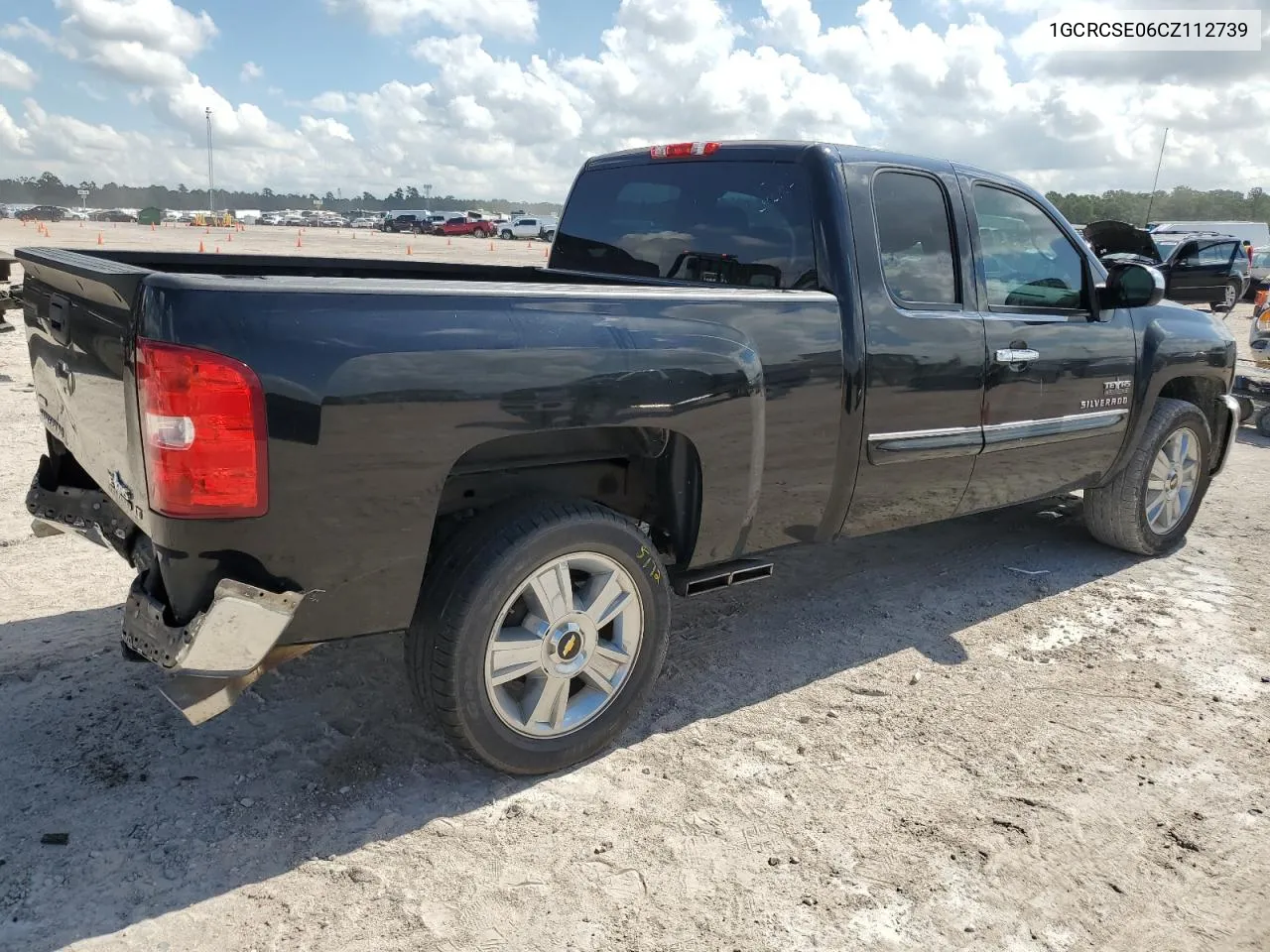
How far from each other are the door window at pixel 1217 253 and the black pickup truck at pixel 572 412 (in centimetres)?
1807

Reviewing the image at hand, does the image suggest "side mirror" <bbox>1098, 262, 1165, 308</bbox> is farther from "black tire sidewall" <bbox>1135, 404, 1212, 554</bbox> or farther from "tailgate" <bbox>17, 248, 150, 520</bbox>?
"tailgate" <bbox>17, 248, 150, 520</bbox>

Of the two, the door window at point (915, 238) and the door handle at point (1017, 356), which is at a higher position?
the door window at point (915, 238)

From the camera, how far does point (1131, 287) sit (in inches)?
178

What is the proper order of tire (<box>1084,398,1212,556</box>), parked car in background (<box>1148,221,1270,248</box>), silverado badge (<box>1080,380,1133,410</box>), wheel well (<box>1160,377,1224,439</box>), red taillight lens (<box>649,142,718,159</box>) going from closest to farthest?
red taillight lens (<box>649,142,718,159</box>)
silverado badge (<box>1080,380,1133,410</box>)
tire (<box>1084,398,1212,556</box>)
wheel well (<box>1160,377,1224,439</box>)
parked car in background (<box>1148,221,1270,248</box>)

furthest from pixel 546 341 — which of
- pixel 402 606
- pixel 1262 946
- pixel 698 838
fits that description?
pixel 1262 946

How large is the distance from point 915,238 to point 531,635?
7.20ft

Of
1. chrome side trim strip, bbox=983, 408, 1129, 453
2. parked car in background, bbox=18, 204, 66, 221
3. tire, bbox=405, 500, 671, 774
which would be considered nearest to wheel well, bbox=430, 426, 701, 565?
tire, bbox=405, 500, 671, 774

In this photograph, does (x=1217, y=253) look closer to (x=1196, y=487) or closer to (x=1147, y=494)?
(x=1196, y=487)

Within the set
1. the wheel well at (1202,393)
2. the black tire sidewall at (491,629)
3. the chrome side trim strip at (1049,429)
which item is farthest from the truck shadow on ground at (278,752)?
the wheel well at (1202,393)

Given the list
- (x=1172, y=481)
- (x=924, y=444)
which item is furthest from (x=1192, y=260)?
(x=924, y=444)

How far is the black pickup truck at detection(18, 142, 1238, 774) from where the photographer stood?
2320 millimetres

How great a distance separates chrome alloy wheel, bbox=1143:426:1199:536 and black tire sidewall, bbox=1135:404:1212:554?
0.02 m

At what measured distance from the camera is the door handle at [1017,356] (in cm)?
402

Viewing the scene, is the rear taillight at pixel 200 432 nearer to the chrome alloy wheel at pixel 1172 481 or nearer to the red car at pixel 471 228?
the chrome alloy wheel at pixel 1172 481
